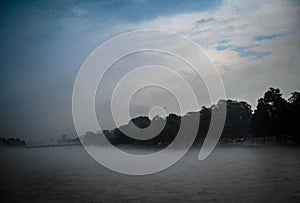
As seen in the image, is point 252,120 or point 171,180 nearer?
point 171,180

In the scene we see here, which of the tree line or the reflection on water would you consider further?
the tree line

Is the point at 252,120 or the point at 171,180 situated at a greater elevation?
the point at 252,120

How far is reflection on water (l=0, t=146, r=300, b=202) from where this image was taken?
16.6 feet

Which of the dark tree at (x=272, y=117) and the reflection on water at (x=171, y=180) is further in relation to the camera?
the dark tree at (x=272, y=117)

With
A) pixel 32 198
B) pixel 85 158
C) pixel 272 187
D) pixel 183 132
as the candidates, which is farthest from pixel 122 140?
pixel 272 187

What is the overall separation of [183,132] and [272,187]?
4813 mm

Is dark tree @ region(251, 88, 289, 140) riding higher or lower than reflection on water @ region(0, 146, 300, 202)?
higher

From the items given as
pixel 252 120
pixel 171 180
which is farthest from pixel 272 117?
pixel 171 180

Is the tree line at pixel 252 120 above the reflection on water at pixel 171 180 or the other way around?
above

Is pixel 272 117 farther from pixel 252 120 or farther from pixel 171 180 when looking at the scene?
pixel 171 180

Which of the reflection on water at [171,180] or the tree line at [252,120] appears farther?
the tree line at [252,120]

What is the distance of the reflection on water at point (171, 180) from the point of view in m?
5.07

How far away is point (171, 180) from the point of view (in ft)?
20.6

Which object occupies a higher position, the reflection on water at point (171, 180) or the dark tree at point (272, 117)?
the dark tree at point (272, 117)
